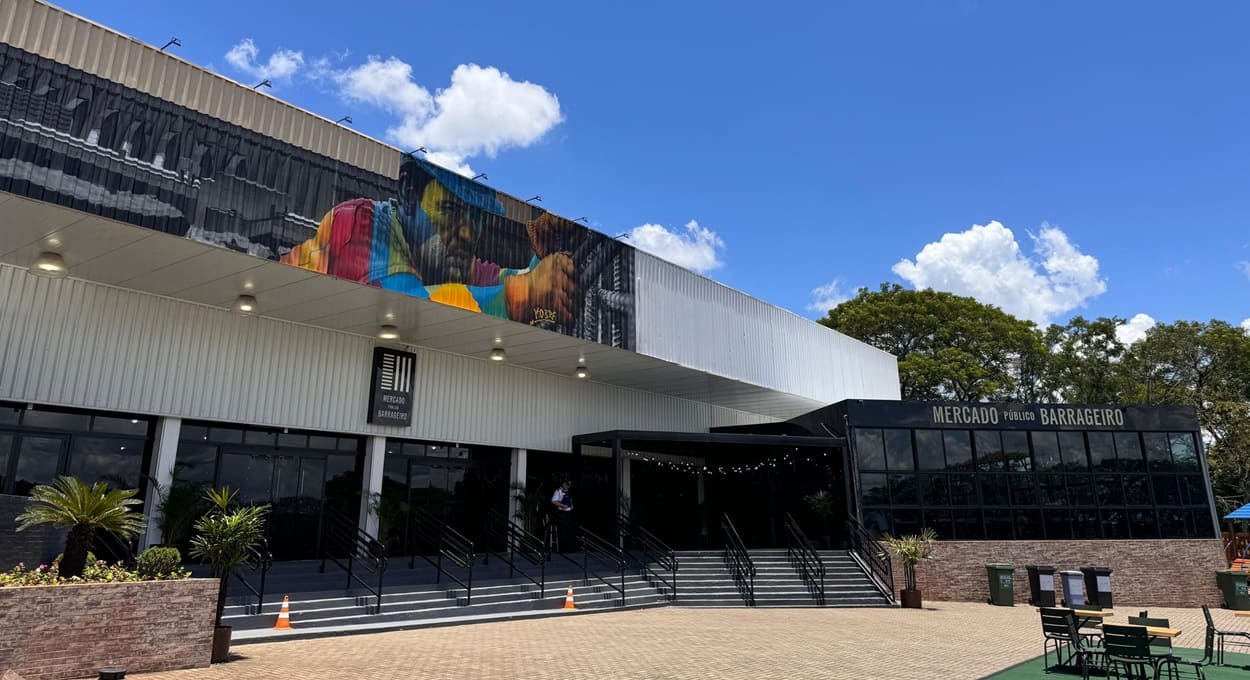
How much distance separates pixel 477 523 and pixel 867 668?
1124 cm

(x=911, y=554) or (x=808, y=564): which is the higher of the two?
(x=911, y=554)

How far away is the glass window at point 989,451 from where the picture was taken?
782 inches

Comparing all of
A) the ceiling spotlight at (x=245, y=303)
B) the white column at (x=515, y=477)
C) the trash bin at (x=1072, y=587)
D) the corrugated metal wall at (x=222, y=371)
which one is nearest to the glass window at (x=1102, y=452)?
the trash bin at (x=1072, y=587)

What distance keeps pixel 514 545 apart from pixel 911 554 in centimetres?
917

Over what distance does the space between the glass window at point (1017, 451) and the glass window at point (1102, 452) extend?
73.8 inches

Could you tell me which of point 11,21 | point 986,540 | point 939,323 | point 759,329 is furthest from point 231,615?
point 939,323

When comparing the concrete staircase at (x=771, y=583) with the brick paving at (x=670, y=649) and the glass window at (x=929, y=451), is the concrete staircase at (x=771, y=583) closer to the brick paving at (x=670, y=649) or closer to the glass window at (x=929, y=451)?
the brick paving at (x=670, y=649)

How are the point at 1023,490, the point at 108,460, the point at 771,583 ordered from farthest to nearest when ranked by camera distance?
the point at 1023,490 < the point at 771,583 < the point at 108,460

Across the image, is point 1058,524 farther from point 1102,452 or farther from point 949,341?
point 949,341

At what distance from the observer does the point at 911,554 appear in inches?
668

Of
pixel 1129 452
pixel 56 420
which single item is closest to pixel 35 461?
pixel 56 420

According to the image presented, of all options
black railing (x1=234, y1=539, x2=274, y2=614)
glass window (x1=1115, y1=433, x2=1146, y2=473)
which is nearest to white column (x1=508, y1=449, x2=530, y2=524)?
black railing (x1=234, y1=539, x2=274, y2=614)

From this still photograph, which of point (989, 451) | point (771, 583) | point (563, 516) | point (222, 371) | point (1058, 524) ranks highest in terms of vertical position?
point (222, 371)

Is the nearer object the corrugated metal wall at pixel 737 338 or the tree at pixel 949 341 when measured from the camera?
the corrugated metal wall at pixel 737 338
